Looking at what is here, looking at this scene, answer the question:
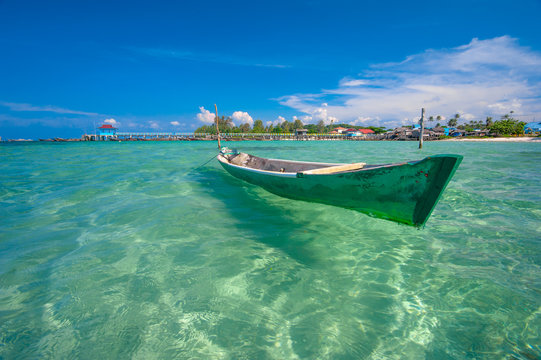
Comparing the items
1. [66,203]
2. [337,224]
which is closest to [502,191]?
[337,224]

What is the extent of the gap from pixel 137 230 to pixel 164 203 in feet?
6.09

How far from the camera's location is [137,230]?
467cm

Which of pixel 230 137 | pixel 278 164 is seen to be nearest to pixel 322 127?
pixel 230 137

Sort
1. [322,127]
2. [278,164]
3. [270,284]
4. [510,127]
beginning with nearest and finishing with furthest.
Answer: [270,284]
[278,164]
[510,127]
[322,127]

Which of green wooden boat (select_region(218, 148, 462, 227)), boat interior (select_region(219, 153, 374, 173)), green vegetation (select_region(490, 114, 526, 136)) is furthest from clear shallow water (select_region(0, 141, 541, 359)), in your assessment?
green vegetation (select_region(490, 114, 526, 136))

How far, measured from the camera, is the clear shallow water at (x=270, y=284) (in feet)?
7.14

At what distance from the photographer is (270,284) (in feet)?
9.80

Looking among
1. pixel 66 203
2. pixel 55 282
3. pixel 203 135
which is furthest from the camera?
pixel 203 135

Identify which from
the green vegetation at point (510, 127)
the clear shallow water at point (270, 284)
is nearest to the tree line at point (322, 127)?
the green vegetation at point (510, 127)

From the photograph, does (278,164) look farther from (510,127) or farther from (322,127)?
(322,127)

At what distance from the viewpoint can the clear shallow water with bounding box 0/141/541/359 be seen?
218 centimetres

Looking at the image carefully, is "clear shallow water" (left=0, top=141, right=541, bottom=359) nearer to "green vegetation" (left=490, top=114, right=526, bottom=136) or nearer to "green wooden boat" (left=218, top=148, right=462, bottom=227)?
"green wooden boat" (left=218, top=148, right=462, bottom=227)

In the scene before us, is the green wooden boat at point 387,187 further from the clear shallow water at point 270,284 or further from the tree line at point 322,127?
the tree line at point 322,127

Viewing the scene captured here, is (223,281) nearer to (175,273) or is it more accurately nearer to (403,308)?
(175,273)
